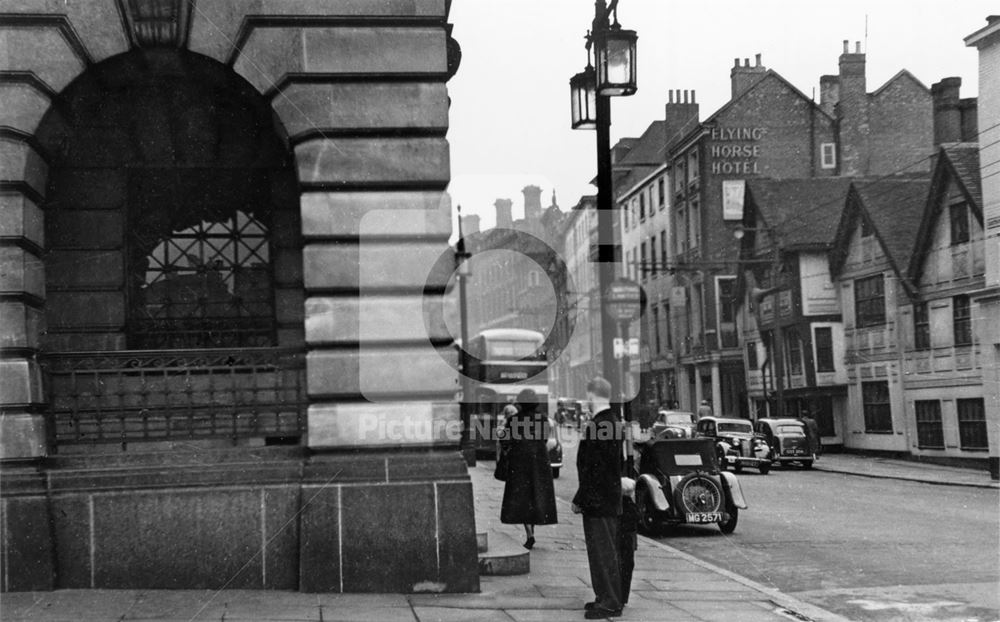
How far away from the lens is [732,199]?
192 ft

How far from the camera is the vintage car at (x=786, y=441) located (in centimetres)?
3359

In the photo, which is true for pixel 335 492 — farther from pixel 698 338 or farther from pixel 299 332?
pixel 698 338

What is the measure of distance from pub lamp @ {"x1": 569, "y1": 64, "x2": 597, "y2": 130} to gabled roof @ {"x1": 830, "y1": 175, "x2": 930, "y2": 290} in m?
28.2

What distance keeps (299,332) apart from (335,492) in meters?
2.00

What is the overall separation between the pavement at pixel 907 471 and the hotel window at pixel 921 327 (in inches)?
151

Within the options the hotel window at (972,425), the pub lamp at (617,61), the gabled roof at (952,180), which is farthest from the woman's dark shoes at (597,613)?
the hotel window at (972,425)

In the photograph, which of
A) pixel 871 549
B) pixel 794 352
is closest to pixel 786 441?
pixel 794 352

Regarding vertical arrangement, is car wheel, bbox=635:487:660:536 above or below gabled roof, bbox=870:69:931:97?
below

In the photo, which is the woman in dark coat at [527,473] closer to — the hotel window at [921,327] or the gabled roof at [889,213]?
the hotel window at [921,327]

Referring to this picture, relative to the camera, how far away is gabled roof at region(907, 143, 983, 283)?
106 feet

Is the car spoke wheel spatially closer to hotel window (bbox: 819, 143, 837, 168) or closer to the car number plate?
the car number plate

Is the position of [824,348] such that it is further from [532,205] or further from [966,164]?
[532,205]

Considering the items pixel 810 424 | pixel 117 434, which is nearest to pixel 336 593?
pixel 117 434

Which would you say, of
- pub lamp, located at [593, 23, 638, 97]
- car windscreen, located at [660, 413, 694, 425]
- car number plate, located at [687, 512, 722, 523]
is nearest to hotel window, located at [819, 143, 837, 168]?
car windscreen, located at [660, 413, 694, 425]
